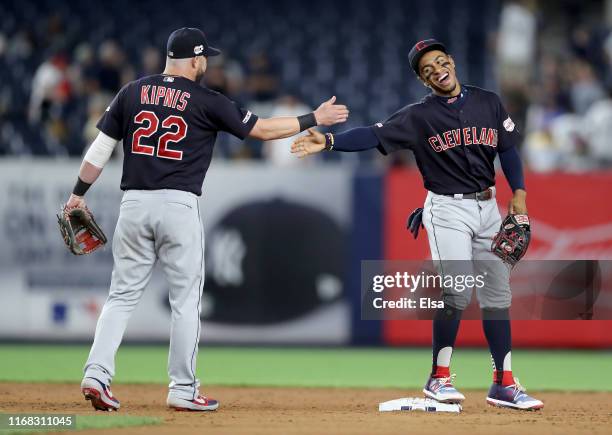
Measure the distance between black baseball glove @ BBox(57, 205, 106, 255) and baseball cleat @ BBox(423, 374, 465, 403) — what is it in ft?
7.32

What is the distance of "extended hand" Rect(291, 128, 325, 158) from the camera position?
6.65 meters

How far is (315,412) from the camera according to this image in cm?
656

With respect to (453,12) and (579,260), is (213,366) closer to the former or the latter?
(579,260)

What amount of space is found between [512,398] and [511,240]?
0.96 m

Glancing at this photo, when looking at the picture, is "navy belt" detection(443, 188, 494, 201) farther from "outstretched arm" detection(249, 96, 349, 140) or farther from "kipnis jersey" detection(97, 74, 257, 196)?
"kipnis jersey" detection(97, 74, 257, 196)

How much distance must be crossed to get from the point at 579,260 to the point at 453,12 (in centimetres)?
962

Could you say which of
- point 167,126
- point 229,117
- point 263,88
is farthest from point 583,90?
point 167,126

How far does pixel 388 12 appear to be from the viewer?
1978 cm

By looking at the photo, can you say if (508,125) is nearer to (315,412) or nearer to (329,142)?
(329,142)

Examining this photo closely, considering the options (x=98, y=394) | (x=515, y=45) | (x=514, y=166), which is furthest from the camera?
(x=515, y=45)

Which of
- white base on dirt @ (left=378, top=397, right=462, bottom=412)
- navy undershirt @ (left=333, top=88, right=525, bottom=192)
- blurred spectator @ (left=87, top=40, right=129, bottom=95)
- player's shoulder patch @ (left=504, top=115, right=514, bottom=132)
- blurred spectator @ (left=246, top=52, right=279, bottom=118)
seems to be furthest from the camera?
blurred spectator @ (left=87, top=40, right=129, bottom=95)

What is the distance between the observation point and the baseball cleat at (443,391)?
661 centimetres

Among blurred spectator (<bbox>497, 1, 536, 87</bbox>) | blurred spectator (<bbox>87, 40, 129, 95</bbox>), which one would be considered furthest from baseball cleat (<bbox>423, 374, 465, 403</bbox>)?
blurred spectator (<bbox>497, 1, 536, 87</bbox>)

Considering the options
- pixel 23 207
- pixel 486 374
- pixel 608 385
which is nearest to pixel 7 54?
pixel 23 207
